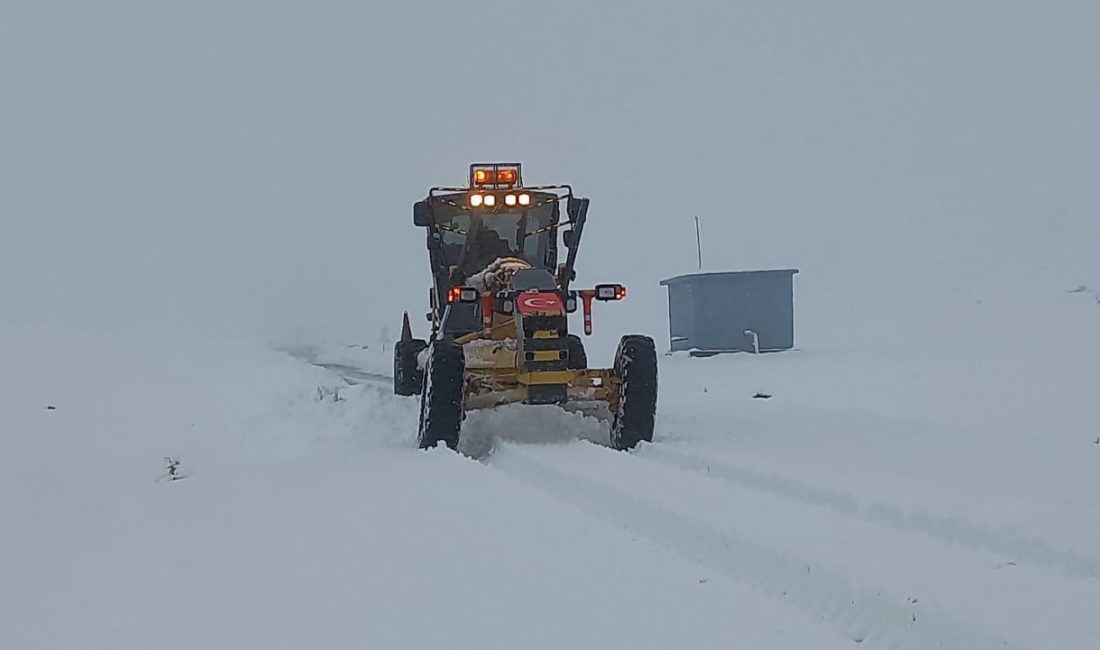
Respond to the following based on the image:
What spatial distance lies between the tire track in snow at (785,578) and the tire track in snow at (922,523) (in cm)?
88

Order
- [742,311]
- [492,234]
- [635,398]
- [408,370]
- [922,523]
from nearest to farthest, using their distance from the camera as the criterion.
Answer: [922,523], [635,398], [492,234], [408,370], [742,311]

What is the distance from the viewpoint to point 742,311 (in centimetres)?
1858

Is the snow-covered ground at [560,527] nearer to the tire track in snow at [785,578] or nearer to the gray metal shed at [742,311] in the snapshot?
the tire track in snow at [785,578]

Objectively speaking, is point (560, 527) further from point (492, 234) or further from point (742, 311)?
point (742, 311)

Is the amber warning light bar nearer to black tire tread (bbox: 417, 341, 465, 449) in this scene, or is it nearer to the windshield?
the windshield

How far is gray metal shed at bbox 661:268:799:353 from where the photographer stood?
1856cm

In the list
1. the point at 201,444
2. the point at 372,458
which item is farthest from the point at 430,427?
the point at 201,444

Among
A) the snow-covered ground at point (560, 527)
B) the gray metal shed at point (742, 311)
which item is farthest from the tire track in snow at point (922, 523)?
the gray metal shed at point (742, 311)

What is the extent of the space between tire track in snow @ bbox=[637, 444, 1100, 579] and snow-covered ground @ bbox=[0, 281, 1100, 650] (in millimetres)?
18

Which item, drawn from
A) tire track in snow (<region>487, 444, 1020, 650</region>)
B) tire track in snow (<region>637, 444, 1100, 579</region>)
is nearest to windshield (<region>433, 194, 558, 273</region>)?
tire track in snow (<region>637, 444, 1100, 579</region>)

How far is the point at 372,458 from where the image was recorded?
9.08 m

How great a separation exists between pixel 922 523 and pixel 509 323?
4581mm

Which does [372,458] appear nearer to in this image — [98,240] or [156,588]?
[156,588]

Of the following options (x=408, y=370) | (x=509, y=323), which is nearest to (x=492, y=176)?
(x=509, y=323)
